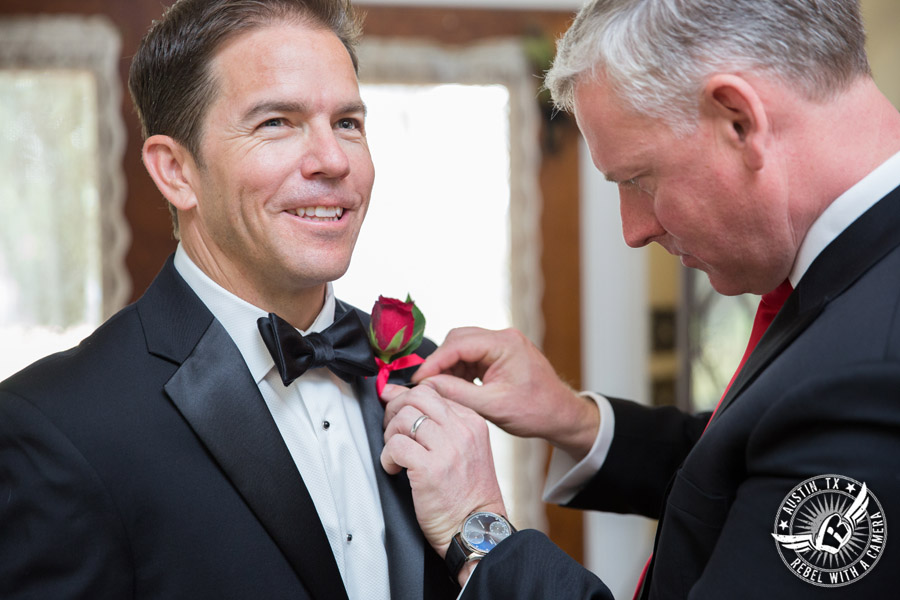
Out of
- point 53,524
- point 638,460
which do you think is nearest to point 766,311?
point 638,460

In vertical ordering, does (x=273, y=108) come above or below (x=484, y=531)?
above

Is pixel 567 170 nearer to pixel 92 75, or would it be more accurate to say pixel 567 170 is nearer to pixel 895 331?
pixel 92 75

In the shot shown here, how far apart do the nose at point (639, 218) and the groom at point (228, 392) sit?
1.59ft

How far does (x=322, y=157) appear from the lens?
4.68 feet

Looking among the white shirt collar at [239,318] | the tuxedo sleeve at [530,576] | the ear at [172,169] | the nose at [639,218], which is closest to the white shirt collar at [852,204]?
the nose at [639,218]

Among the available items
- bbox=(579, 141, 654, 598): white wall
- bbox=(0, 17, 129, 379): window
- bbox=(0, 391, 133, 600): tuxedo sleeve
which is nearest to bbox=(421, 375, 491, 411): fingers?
bbox=(0, 391, 133, 600): tuxedo sleeve

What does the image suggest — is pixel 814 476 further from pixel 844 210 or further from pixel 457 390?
pixel 457 390

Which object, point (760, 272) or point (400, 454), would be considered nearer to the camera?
point (760, 272)

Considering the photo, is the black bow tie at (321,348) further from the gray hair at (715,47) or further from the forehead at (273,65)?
the gray hair at (715,47)

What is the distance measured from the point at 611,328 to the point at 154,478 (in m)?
3.64

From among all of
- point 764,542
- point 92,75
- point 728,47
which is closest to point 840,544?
point 764,542

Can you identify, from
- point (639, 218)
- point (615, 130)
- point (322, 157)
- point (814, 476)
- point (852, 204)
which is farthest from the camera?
point (322, 157)

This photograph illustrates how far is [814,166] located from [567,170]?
11.3ft

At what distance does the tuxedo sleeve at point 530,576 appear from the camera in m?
1.26
